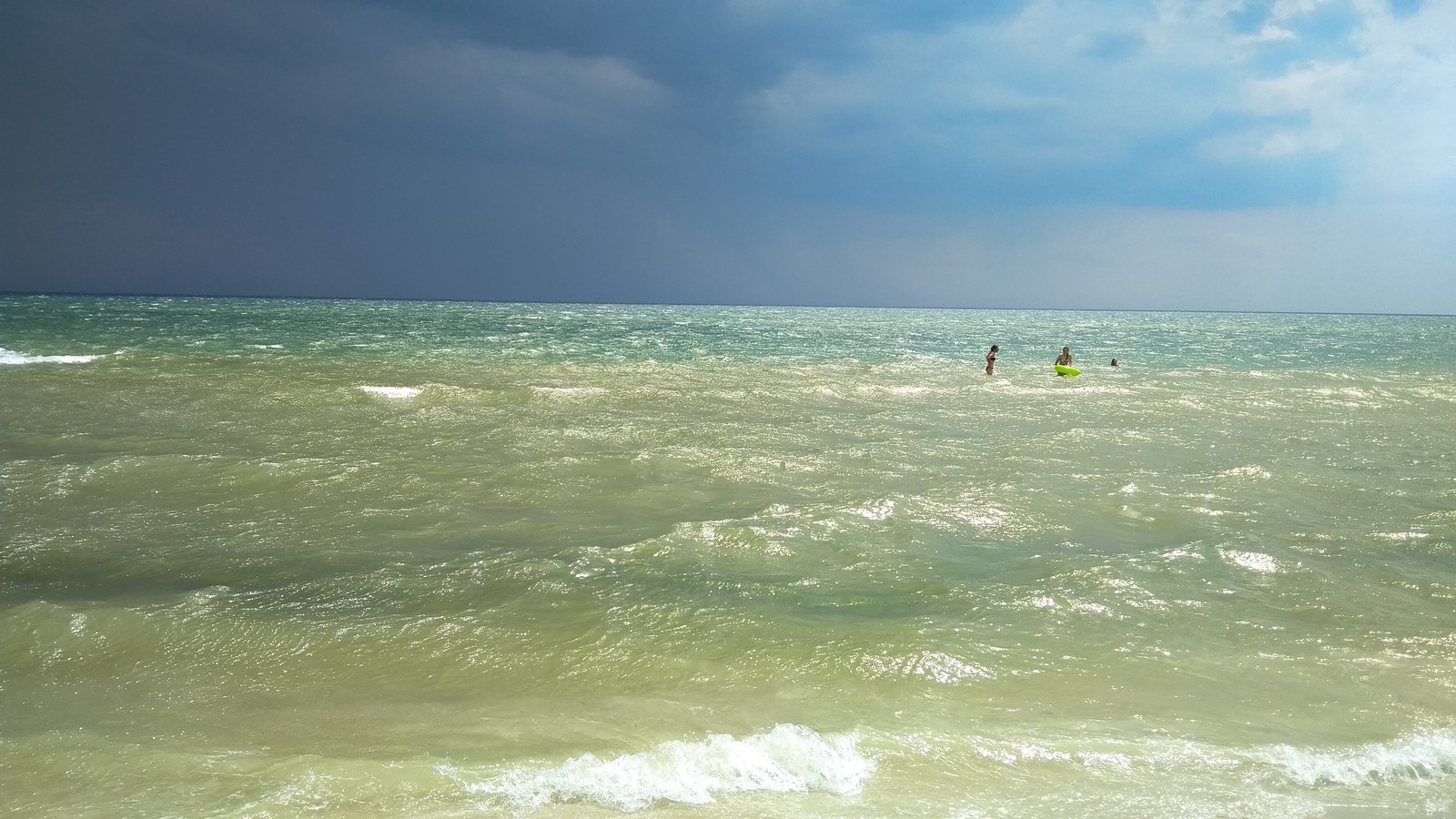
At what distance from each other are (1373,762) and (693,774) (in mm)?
3996

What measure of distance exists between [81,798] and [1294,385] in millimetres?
35797

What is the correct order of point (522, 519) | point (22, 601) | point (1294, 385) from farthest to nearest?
point (1294, 385)
point (522, 519)
point (22, 601)

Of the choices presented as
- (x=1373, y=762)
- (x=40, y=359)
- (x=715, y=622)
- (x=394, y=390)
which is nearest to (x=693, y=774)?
(x=715, y=622)

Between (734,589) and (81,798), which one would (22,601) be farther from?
(734,589)

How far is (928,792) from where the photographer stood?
4.48m

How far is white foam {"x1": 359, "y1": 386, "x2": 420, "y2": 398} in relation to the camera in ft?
73.6

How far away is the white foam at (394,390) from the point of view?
2244cm

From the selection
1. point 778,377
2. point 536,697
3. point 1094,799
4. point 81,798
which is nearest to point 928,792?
point 1094,799

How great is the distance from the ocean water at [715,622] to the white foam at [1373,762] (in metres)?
0.02

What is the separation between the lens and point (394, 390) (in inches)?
917

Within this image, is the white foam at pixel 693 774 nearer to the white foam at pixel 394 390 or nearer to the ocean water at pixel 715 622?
the ocean water at pixel 715 622

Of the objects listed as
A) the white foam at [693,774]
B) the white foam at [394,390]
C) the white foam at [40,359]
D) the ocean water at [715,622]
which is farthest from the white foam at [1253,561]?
the white foam at [40,359]

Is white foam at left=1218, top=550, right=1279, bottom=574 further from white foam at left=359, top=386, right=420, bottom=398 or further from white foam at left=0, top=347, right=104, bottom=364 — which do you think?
white foam at left=0, top=347, right=104, bottom=364

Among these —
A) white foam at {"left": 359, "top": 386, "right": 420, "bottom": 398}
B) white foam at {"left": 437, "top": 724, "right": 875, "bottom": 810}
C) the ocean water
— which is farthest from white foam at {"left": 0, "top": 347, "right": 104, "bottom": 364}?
white foam at {"left": 437, "top": 724, "right": 875, "bottom": 810}
